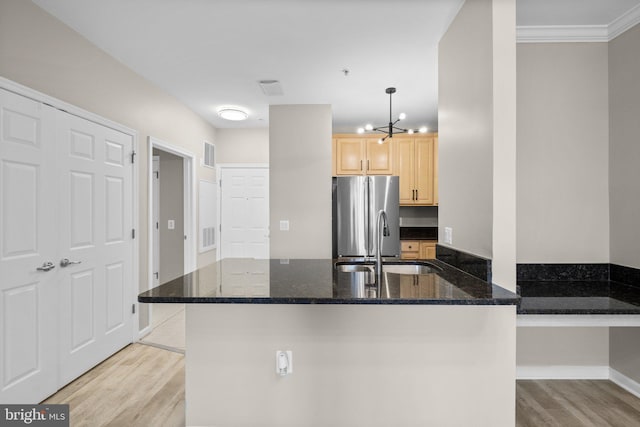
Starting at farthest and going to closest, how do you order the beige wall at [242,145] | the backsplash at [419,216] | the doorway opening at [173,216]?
the beige wall at [242,145] < the backsplash at [419,216] < the doorway opening at [173,216]

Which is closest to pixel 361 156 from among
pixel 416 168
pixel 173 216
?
pixel 416 168

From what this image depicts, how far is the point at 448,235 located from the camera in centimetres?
245

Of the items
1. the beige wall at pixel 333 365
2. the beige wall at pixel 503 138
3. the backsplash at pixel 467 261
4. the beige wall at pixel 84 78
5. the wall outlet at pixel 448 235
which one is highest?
the beige wall at pixel 84 78

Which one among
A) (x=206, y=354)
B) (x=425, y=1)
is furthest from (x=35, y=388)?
(x=425, y=1)

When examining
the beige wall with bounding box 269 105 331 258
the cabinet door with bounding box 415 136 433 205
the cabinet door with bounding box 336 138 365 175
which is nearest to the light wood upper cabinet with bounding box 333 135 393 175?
the cabinet door with bounding box 336 138 365 175

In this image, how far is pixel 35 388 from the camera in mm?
2238

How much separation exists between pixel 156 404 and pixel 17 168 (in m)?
1.71

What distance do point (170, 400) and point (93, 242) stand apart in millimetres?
1391

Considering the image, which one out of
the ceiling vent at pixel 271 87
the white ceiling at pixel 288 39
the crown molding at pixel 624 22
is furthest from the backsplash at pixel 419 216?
the crown molding at pixel 624 22

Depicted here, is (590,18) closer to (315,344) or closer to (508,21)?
(508,21)

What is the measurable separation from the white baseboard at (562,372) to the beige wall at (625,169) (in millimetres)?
115

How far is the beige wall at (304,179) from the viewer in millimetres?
4125

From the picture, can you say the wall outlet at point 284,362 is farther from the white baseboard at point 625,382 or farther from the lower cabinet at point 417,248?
the lower cabinet at point 417,248

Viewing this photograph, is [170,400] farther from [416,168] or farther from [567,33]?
[416,168]
